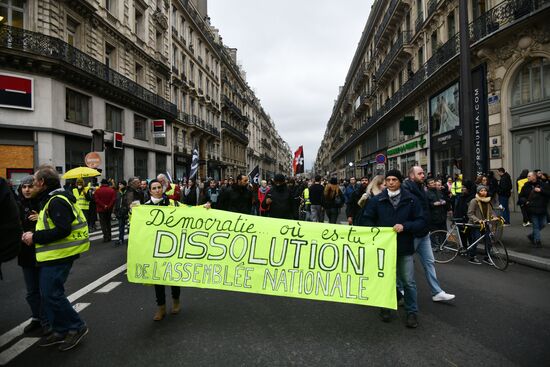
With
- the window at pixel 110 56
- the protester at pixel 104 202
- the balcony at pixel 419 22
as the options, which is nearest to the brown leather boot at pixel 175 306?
the protester at pixel 104 202

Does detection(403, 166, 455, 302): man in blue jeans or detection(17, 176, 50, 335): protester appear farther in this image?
detection(403, 166, 455, 302): man in blue jeans

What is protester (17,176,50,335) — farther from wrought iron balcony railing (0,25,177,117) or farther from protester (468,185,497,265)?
wrought iron balcony railing (0,25,177,117)

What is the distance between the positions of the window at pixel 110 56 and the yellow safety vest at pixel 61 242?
22090mm

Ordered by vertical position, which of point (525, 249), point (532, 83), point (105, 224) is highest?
point (532, 83)

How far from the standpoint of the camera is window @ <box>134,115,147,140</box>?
85.1 ft

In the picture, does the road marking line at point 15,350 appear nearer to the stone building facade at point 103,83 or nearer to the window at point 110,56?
the stone building facade at point 103,83

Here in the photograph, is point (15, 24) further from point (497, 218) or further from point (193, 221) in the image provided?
point (497, 218)

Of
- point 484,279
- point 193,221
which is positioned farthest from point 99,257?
point 484,279

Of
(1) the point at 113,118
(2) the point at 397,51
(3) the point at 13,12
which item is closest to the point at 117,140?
(1) the point at 113,118

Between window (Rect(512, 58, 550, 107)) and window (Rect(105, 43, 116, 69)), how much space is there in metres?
22.1

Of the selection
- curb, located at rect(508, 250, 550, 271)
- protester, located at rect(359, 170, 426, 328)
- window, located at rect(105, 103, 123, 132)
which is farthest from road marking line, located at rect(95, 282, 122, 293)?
window, located at rect(105, 103, 123, 132)

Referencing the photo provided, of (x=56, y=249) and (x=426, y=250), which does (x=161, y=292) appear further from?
(x=426, y=250)

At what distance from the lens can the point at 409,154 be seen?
2595 cm

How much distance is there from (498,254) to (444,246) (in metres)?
Result: 1.03
